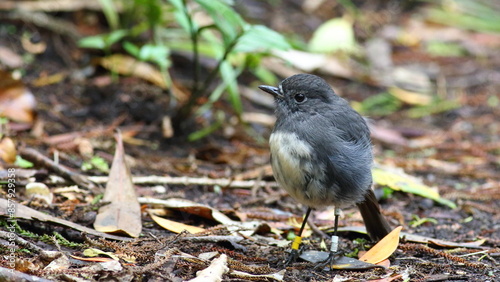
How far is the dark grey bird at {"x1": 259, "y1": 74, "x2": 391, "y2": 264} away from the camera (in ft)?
11.0

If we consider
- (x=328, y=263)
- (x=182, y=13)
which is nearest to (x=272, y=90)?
(x=328, y=263)

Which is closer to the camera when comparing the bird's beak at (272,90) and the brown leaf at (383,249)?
the brown leaf at (383,249)

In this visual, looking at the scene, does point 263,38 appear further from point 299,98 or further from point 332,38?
point 332,38

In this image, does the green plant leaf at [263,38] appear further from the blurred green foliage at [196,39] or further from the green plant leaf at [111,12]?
the green plant leaf at [111,12]

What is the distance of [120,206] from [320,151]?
125cm

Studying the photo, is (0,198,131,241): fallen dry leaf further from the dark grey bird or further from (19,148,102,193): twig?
the dark grey bird

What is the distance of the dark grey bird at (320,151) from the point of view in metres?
3.36

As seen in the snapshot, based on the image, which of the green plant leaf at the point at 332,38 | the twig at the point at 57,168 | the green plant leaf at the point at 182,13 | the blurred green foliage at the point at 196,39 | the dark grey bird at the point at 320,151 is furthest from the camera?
the green plant leaf at the point at 332,38

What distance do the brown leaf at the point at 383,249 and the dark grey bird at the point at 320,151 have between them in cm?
14

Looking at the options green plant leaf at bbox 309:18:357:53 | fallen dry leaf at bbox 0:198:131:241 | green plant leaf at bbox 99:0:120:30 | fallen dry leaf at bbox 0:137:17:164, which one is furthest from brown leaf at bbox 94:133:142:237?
green plant leaf at bbox 309:18:357:53

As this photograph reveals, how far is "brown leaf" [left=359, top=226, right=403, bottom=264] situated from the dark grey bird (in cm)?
14

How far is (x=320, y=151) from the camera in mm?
3381

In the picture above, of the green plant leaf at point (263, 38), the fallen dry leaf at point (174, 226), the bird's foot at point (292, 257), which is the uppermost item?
the green plant leaf at point (263, 38)

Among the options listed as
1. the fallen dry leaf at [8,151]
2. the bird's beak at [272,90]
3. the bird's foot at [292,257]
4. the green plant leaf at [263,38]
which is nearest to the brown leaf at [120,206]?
the fallen dry leaf at [8,151]
